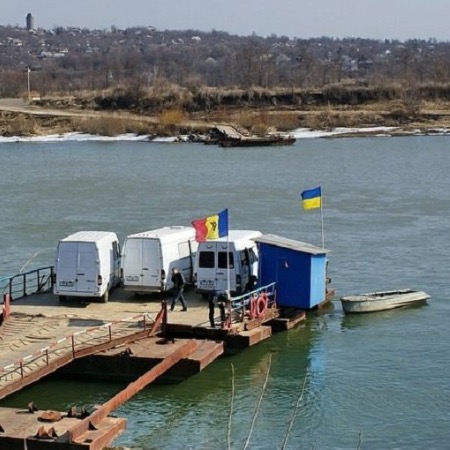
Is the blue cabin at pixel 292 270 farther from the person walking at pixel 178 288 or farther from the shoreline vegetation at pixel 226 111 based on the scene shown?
the shoreline vegetation at pixel 226 111

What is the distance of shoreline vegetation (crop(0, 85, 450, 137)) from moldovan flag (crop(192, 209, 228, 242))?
82087 millimetres

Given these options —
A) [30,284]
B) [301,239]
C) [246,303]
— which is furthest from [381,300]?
[301,239]

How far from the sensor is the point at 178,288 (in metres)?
25.9

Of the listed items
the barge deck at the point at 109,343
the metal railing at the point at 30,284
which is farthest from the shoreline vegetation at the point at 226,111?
the barge deck at the point at 109,343

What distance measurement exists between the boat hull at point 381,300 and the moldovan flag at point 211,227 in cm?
479

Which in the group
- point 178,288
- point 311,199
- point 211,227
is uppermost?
point 311,199

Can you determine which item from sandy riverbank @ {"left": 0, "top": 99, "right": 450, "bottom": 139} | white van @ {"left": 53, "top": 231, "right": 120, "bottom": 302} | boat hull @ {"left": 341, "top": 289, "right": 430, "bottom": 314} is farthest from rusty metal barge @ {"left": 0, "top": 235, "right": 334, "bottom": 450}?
sandy riverbank @ {"left": 0, "top": 99, "right": 450, "bottom": 139}

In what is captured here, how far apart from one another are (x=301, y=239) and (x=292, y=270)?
15015mm

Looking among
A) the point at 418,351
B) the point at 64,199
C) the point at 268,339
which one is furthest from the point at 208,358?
the point at 64,199

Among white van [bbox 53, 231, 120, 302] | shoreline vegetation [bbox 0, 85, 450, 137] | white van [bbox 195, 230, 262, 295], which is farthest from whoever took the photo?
shoreline vegetation [bbox 0, 85, 450, 137]

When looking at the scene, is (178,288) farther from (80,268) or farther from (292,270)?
(292,270)

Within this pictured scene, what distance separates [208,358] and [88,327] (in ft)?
9.84

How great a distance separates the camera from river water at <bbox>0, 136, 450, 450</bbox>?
2064 centimetres

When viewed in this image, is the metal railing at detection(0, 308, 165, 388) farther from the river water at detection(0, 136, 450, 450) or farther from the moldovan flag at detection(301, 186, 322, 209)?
the moldovan flag at detection(301, 186, 322, 209)
